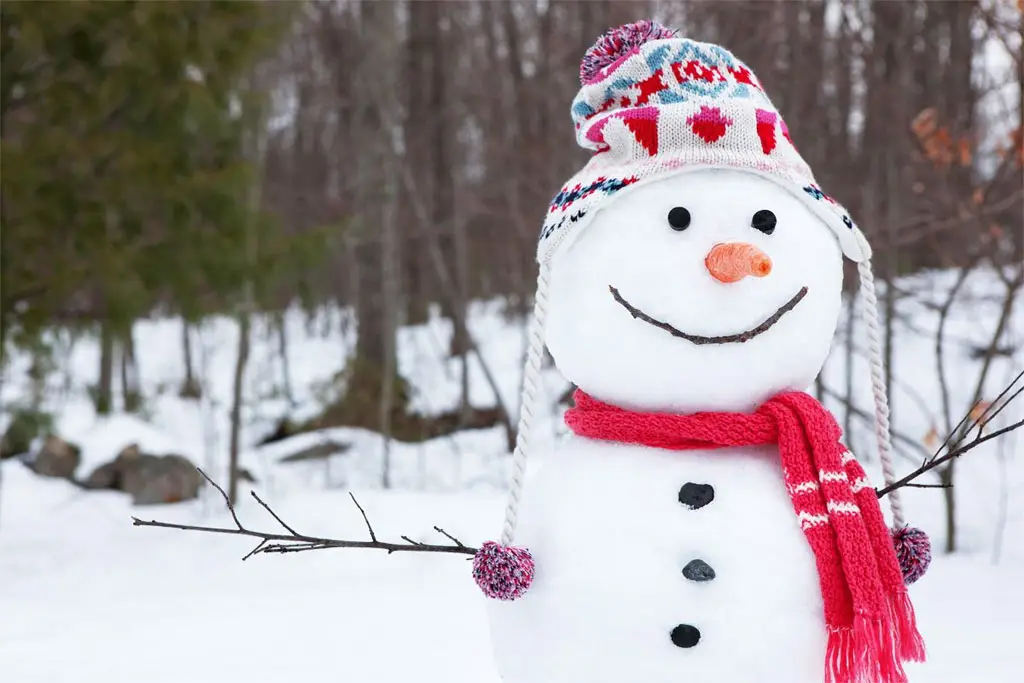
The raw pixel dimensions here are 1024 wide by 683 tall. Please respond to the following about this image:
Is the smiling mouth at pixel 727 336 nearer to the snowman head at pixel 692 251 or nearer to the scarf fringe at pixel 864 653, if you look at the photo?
the snowman head at pixel 692 251

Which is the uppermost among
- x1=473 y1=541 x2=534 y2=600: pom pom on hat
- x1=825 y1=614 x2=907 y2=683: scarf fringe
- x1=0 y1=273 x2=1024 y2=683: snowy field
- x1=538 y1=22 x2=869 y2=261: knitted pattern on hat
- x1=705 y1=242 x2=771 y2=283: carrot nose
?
x1=538 y1=22 x2=869 y2=261: knitted pattern on hat

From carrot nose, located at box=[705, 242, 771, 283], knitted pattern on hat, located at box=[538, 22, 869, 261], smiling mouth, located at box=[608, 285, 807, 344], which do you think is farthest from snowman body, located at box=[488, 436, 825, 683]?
knitted pattern on hat, located at box=[538, 22, 869, 261]

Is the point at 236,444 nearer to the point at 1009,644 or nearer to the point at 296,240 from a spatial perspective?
the point at 296,240

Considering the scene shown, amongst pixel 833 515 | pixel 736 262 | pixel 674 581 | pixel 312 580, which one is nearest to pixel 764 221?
pixel 736 262

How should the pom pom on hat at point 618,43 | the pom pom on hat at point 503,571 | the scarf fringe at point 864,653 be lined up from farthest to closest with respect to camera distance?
1. the pom pom on hat at point 618,43
2. the pom pom on hat at point 503,571
3. the scarf fringe at point 864,653

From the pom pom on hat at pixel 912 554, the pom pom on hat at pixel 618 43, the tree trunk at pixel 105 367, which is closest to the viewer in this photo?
the pom pom on hat at pixel 912 554

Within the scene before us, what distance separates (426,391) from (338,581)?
550 centimetres

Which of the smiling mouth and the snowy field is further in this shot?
the snowy field

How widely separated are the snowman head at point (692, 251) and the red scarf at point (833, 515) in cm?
6

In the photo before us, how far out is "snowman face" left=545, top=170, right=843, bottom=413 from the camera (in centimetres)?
156

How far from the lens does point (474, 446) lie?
7840mm

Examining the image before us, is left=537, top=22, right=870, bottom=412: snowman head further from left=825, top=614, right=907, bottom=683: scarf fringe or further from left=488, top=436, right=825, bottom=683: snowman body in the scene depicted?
left=825, top=614, right=907, bottom=683: scarf fringe

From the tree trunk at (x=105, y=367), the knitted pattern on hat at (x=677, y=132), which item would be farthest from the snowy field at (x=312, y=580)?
the knitted pattern on hat at (x=677, y=132)

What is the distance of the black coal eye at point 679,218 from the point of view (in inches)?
62.0
